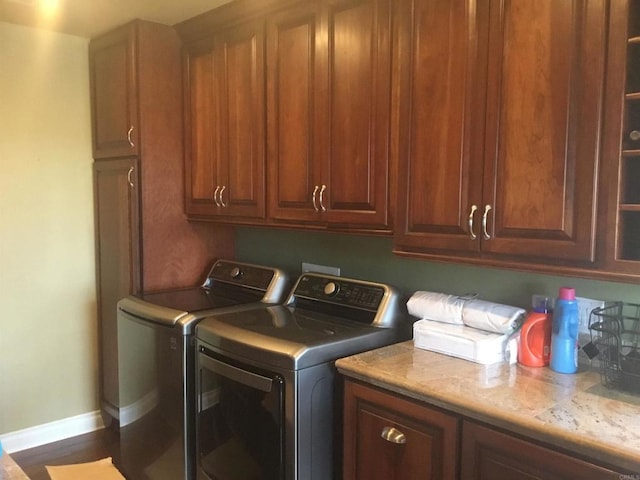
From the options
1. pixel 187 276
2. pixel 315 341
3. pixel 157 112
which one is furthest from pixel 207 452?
pixel 157 112

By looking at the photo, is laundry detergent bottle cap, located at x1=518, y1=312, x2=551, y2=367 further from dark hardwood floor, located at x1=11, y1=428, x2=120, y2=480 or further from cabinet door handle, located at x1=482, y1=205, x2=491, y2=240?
dark hardwood floor, located at x1=11, y1=428, x2=120, y2=480

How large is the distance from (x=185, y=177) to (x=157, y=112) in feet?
1.17

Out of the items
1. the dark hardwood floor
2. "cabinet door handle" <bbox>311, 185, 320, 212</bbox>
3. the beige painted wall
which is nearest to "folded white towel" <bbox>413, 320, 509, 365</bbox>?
"cabinet door handle" <bbox>311, 185, 320, 212</bbox>

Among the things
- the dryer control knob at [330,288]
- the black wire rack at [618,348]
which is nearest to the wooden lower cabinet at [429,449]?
the black wire rack at [618,348]

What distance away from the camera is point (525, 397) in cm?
149

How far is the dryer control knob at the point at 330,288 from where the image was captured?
7.84 ft

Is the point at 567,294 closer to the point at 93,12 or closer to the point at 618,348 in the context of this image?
the point at 618,348

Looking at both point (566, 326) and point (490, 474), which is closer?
point (490, 474)

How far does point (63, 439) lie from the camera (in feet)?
10.7

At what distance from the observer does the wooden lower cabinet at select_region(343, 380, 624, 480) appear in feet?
4.37

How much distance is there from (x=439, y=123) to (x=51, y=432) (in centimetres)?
281

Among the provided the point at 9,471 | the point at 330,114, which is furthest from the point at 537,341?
the point at 9,471

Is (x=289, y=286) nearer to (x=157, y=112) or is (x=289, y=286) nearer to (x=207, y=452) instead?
(x=207, y=452)

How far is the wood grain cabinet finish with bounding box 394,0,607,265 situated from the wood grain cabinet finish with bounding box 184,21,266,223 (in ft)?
2.74
